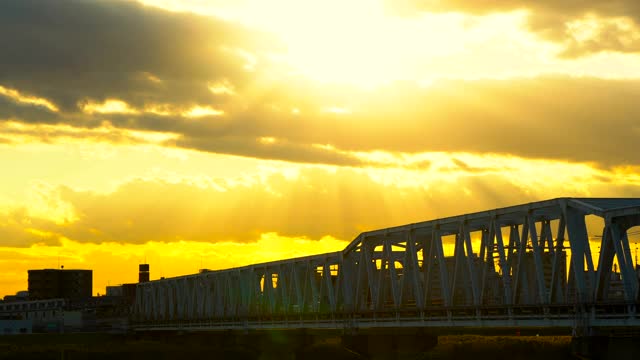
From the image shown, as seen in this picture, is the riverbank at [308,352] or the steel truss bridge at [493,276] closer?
the steel truss bridge at [493,276]

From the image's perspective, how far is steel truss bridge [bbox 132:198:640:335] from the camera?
8062 cm

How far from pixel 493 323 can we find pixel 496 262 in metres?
12.9

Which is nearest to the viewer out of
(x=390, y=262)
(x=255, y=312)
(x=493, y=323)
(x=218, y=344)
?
(x=493, y=323)

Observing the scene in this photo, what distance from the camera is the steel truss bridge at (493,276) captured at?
80.6 m

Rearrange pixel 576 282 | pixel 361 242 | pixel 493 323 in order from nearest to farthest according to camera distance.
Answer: pixel 576 282
pixel 493 323
pixel 361 242

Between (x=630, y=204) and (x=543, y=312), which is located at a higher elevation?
(x=630, y=204)

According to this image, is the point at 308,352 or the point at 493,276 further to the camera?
the point at 308,352

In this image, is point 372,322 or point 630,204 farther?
point 372,322

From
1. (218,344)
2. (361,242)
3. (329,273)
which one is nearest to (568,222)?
(361,242)

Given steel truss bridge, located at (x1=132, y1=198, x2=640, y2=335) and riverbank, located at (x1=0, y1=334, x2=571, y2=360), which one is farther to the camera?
riverbank, located at (x1=0, y1=334, x2=571, y2=360)

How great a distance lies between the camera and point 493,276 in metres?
103

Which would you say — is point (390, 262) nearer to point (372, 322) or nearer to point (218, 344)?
point (372, 322)

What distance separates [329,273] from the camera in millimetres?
139375

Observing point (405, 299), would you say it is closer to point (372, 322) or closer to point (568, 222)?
point (372, 322)
